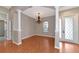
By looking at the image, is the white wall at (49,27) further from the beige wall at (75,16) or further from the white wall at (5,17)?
the white wall at (5,17)

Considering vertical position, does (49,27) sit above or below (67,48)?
above

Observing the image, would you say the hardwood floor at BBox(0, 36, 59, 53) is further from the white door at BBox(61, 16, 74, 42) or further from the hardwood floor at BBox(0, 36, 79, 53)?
the white door at BBox(61, 16, 74, 42)

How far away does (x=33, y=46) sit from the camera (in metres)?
1.77

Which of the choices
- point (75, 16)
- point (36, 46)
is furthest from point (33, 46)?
point (75, 16)

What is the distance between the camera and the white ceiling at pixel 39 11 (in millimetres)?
1762

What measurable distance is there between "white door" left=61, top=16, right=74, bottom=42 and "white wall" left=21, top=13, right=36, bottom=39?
508 mm

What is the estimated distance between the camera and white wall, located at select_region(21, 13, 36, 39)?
69.8 inches

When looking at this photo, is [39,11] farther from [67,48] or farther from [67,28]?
[67,48]

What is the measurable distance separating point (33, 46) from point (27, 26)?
356mm

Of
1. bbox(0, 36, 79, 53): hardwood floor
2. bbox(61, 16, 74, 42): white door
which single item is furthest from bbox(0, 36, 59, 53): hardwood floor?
bbox(61, 16, 74, 42): white door

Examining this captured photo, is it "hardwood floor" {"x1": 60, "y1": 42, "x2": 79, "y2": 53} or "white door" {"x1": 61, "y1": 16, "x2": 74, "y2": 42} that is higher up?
"white door" {"x1": 61, "y1": 16, "x2": 74, "y2": 42}

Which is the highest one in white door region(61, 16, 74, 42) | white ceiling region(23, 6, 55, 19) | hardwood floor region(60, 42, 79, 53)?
white ceiling region(23, 6, 55, 19)
